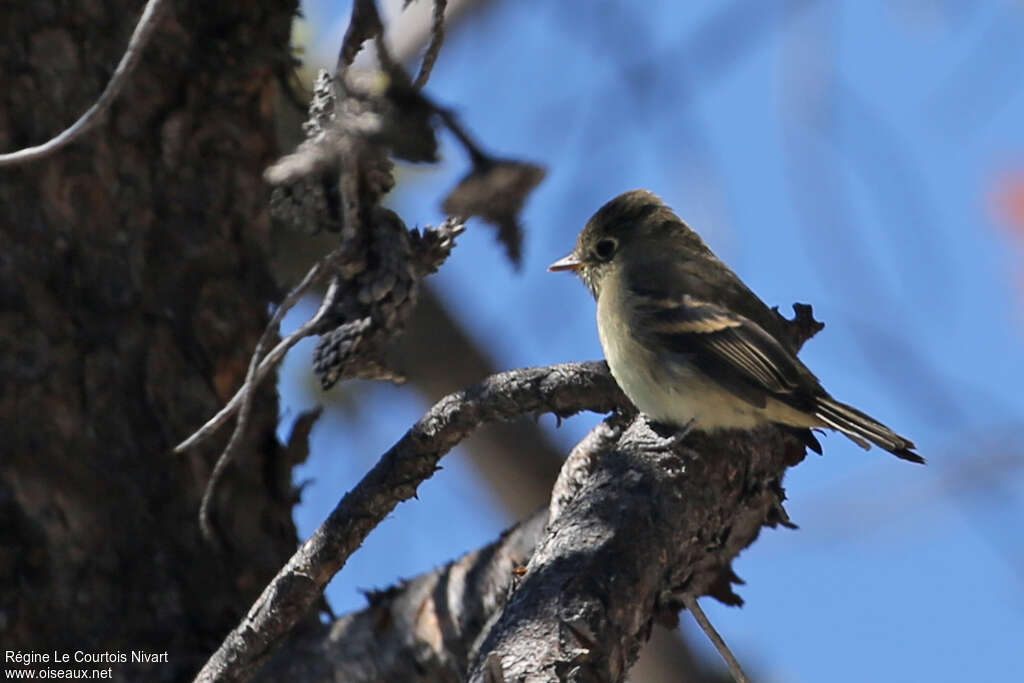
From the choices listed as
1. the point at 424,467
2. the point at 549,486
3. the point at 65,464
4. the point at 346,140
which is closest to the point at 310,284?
the point at 424,467

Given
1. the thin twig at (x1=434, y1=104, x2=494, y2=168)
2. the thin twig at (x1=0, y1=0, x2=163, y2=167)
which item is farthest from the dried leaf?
the thin twig at (x1=0, y1=0, x2=163, y2=167)

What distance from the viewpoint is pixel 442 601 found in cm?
261

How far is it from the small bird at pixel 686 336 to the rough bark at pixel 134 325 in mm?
874

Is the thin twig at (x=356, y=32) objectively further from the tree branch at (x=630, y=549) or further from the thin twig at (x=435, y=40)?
the tree branch at (x=630, y=549)

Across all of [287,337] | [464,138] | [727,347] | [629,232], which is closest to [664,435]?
[727,347]

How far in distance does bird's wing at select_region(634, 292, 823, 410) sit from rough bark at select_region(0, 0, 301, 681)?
37.4 inches

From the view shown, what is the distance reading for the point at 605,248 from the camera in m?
3.46

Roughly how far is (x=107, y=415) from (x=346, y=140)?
1.52 m

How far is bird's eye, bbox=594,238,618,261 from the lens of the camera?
3441 mm

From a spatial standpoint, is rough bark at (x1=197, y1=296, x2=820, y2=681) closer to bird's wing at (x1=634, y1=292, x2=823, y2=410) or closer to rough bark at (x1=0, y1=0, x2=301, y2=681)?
bird's wing at (x1=634, y1=292, x2=823, y2=410)

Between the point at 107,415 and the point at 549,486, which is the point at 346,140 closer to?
the point at 107,415

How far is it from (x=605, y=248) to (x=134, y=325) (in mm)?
1338

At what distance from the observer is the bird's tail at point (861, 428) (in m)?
2.62

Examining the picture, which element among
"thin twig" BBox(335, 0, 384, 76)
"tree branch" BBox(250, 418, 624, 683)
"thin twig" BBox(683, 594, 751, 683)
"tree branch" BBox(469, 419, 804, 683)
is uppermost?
"thin twig" BBox(335, 0, 384, 76)
